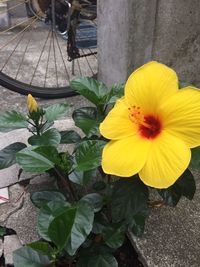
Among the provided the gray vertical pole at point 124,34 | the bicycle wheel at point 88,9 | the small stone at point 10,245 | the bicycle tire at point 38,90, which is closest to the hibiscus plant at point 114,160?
the small stone at point 10,245

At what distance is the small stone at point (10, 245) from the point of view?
1725 millimetres

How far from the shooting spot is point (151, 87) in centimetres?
127

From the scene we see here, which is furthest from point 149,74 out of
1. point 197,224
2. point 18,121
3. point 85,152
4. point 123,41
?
point 123,41

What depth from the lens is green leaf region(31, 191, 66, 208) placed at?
161 cm

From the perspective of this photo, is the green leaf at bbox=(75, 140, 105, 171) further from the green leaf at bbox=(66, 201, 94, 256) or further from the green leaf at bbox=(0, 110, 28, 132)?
the green leaf at bbox=(0, 110, 28, 132)

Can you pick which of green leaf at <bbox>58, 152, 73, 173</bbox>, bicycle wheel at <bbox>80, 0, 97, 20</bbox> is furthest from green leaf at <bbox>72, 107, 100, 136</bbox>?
bicycle wheel at <bbox>80, 0, 97, 20</bbox>

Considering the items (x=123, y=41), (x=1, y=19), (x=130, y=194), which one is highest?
(x=123, y=41)

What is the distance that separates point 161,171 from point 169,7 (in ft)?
3.95

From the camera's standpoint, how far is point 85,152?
1.44 m

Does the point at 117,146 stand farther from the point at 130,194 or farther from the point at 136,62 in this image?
the point at 136,62

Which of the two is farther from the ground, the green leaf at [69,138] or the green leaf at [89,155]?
the green leaf at [89,155]

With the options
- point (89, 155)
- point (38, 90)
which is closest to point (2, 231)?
point (89, 155)

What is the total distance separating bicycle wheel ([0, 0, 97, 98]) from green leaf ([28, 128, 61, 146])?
1.35m

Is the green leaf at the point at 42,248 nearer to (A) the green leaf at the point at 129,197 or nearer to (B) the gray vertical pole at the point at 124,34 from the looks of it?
(A) the green leaf at the point at 129,197
